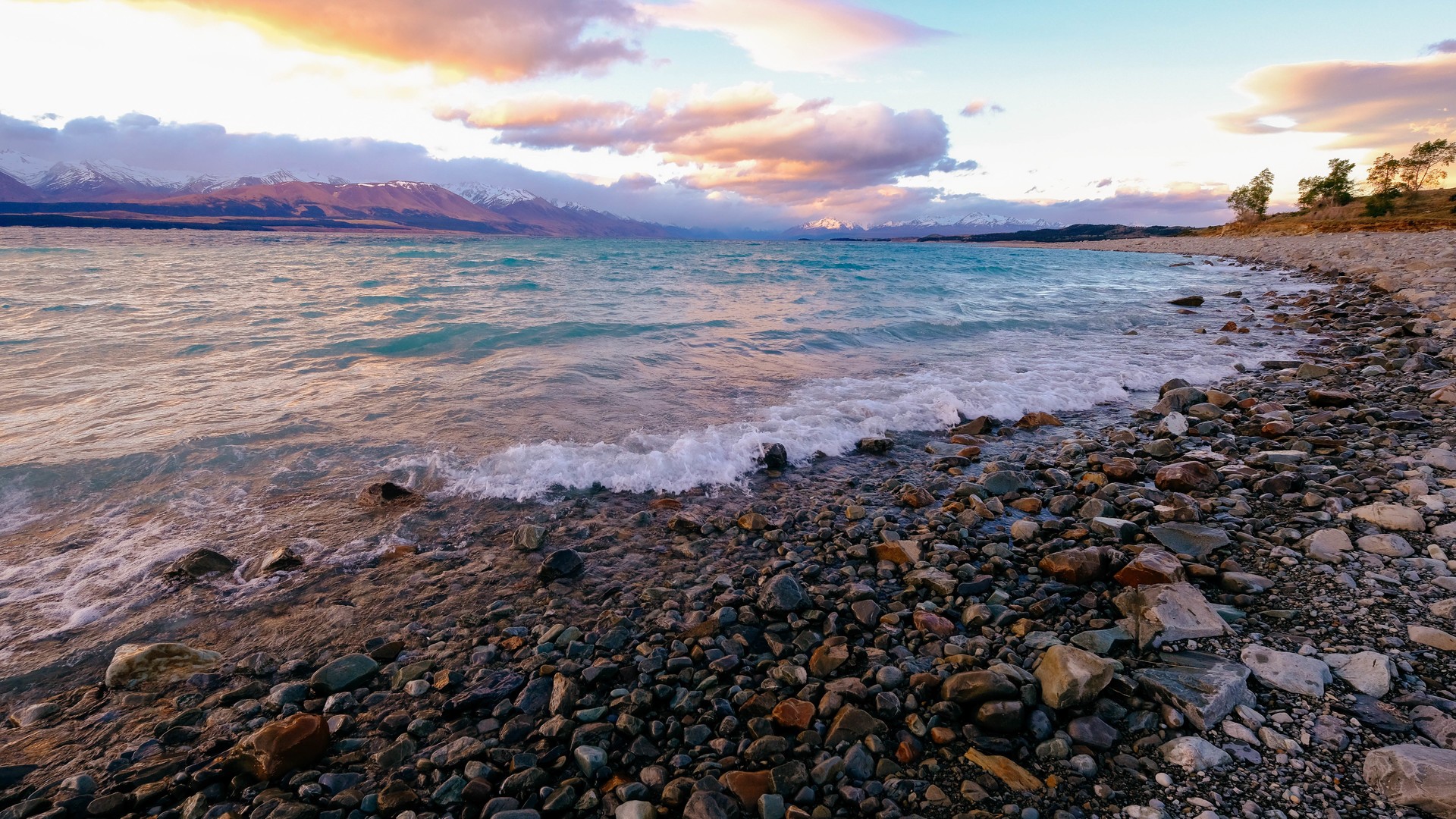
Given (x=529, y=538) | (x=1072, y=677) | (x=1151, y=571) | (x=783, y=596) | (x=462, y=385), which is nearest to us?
(x=1072, y=677)

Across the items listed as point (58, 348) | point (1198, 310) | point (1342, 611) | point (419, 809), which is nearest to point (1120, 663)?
point (1342, 611)

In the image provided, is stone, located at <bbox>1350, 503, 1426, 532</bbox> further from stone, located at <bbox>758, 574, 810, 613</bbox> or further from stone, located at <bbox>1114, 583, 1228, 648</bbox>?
stone, located at <bbox>758, 574, 810, 613</bbox>

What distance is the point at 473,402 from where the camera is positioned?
9445mm

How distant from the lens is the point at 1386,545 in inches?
160

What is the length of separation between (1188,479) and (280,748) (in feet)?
23.8

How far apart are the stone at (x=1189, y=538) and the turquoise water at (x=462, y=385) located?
3712 mm

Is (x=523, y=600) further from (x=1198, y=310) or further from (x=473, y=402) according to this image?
(x=1198, y=310)

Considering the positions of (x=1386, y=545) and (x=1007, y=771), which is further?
(x=1386, y=545)

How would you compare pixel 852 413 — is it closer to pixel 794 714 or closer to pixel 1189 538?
pixel 1189 538

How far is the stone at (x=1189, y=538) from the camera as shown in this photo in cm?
450

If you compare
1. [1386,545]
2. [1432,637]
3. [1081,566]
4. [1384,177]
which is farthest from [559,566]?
[1384,177]

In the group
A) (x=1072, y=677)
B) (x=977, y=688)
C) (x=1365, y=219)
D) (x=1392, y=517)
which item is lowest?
(x=977, y=688)

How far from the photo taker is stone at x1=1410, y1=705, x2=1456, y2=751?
2.43 meters

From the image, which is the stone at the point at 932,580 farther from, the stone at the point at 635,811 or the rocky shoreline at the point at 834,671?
the stone at the point at 635,811
